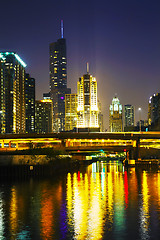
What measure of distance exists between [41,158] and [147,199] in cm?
5249

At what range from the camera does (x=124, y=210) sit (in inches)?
1347

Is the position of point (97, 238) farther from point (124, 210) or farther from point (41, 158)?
point (41, 158)

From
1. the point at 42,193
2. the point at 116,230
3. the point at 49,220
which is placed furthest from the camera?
the point at 42,193

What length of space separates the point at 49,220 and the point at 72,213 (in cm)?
364

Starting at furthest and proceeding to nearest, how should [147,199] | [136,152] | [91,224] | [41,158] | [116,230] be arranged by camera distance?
[136,152] → [41,158] → [147,199] → [91,224] → [116,230]

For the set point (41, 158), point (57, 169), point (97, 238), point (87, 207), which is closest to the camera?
point (97, 238)

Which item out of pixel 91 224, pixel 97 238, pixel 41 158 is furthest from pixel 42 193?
pixel 41 158

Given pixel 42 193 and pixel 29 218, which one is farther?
pixel 42 193

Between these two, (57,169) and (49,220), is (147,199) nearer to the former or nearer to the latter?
(49,220)

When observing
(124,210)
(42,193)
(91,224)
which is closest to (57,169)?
(42,193)

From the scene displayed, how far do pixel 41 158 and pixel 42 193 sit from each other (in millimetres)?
42736

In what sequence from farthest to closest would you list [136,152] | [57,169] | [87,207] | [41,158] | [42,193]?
1. [136,152]
2. [57,169]
3. [41,158]
4. [42,193]
5. [87,207]

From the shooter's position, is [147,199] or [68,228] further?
[147,199]

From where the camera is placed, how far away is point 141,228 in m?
→ 26.4
